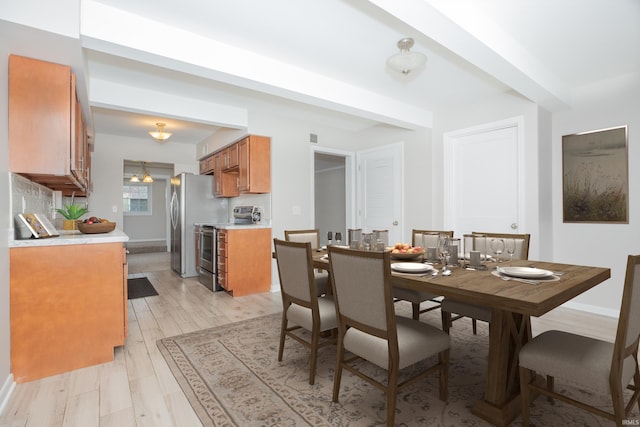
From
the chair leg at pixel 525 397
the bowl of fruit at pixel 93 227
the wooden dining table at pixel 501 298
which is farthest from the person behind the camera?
the bowl of fruit at pixel 93 227

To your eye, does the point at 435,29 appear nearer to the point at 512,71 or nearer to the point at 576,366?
the point at 512,71

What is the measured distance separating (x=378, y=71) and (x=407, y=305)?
2501 millimetres

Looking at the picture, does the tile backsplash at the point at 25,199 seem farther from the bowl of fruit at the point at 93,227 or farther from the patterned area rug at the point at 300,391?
the patterned area rug at the point at 300,391

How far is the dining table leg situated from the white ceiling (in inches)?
69.2

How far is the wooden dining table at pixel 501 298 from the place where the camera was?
1402 mm

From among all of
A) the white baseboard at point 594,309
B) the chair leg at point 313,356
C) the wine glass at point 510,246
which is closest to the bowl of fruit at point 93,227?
the chair leg at point 313,356

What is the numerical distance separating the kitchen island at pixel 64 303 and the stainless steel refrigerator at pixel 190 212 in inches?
118

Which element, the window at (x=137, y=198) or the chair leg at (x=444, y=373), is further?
the window at (x=137, y=198)

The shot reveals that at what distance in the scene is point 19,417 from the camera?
1687 mm

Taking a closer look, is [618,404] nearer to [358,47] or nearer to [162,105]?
[358,47]

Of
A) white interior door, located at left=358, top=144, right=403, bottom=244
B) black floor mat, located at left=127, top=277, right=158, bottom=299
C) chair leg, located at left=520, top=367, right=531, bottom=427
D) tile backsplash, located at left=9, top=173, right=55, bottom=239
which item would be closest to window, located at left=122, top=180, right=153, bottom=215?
black floor mat, located at left=127, top=277, right=158, bottom=299

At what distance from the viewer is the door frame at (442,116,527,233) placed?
3.46 meters

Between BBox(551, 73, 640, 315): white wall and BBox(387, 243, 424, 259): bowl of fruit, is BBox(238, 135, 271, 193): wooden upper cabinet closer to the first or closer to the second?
BBox(387, 243, 424, 259): bowl of fruit

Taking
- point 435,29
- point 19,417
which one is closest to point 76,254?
point 19,417
